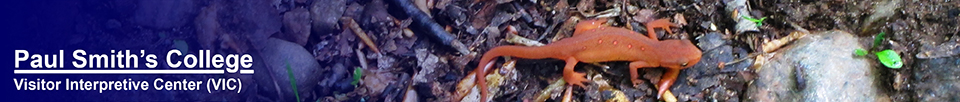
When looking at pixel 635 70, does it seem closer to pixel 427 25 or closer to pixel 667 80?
pixel 667 80

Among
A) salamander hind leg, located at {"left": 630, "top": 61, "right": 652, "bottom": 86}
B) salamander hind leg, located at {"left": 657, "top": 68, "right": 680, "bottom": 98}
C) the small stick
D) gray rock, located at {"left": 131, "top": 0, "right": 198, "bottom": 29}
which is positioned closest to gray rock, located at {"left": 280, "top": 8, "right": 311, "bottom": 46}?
the small stick

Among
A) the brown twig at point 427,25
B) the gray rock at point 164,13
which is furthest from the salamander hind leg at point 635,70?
the gray rock at point 164,13

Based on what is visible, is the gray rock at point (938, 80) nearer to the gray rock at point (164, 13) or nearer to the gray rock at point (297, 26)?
the gray rock at point (297, 26)

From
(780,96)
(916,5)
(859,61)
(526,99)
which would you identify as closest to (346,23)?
(526,99)

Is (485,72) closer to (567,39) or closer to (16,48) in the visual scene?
(567,39)

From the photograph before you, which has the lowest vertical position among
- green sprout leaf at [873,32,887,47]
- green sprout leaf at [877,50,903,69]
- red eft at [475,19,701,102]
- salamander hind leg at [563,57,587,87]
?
salamander hind leg at [563,57,587,87]

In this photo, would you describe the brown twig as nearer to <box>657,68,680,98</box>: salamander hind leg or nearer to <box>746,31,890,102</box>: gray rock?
<box>657,68,680,98</box>: salamander hind leg
